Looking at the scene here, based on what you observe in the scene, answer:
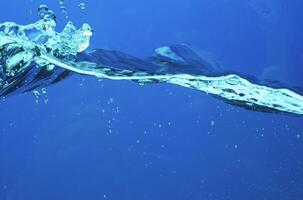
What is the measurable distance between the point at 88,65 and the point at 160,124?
12360mm

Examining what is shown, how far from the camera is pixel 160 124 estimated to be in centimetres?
1762

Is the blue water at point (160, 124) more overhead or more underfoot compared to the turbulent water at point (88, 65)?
more overhead

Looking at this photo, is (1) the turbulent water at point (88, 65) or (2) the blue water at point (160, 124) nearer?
(1) the turbulent water at point (88, 65)

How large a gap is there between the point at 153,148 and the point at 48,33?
15.5m

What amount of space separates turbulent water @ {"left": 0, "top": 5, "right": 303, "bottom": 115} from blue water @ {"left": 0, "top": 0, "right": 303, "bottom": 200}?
236 cm

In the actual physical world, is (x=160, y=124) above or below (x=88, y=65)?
above

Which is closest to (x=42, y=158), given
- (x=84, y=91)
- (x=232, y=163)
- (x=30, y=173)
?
(x=30, y=173)

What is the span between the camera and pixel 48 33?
15.3ft

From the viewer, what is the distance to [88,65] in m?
5.40

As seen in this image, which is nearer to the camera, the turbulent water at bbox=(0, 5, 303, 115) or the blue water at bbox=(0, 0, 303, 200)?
the turbulent water at bbox=(0, 5, 303, 115)

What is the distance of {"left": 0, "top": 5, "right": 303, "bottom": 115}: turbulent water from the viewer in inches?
186

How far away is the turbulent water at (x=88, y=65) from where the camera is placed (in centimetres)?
471

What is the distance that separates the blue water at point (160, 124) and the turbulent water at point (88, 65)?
2.36 metres

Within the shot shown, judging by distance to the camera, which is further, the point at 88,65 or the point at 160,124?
the point at 160,124
